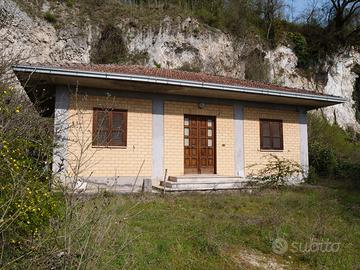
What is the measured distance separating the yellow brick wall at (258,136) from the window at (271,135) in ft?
0.52

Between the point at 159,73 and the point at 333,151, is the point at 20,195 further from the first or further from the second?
the point at 333,151

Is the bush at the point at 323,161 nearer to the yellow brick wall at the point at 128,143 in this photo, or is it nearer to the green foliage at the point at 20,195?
the yellow brick wall at the point at 128,143

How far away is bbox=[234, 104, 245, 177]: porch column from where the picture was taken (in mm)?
11672

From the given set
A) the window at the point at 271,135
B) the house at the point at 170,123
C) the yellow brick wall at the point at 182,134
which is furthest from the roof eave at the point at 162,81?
the window at the point at 271,135

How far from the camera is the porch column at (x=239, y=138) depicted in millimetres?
11672

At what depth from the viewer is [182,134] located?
36.2ft

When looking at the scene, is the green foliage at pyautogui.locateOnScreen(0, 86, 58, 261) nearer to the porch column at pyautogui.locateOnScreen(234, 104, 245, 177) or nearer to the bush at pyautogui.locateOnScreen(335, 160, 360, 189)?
the porch column at pyautogui.locateOnScreen(234, 104, 245, 177)

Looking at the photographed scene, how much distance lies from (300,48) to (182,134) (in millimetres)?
19159

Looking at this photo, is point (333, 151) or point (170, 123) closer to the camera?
point (170, 123)

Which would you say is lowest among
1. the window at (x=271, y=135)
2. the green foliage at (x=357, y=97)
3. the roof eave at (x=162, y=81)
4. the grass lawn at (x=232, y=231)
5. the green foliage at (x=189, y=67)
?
the grass lawn at (x=232, y=231)

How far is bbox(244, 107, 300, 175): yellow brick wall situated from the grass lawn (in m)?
2.93

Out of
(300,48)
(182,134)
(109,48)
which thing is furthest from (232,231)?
(300,48)

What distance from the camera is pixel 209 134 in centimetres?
1165

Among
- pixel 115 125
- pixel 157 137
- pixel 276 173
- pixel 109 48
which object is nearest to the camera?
pixel 115 125
